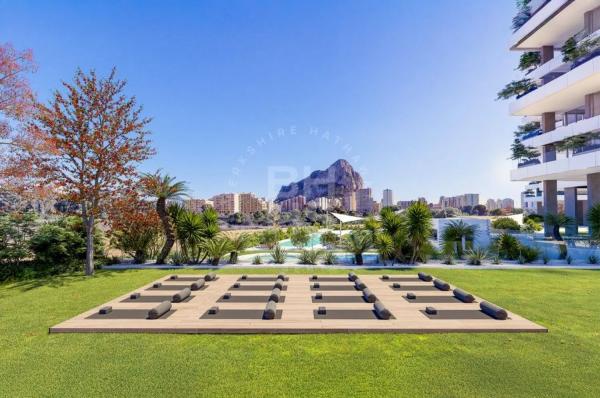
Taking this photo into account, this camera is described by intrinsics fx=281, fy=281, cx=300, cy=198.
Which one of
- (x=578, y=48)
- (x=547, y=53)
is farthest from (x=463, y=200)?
(x=578, y=48)

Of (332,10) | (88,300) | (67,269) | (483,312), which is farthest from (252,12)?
(483,312)

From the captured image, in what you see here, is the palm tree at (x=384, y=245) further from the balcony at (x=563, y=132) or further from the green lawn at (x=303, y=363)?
the balcony at (x=563, y=132)

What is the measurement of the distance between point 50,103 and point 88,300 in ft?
22.9

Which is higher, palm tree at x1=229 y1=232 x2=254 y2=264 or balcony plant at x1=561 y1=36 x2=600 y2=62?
balcony plant at x1=561 y1=36 x2=600 y2=62

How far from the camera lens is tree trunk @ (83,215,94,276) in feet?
31.4

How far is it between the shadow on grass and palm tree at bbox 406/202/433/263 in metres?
10.9

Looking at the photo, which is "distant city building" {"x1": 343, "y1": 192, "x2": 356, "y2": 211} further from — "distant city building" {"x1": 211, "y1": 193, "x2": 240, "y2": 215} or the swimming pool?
the swimming pool

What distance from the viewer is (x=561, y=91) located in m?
18.2

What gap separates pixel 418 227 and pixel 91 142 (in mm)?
12123

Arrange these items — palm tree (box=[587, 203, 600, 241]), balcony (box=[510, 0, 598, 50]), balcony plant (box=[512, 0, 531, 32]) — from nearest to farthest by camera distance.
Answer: palm tree (box=[587, 203, 600, 241]), balcony (box=[510, 0, 598, 50]), balcony plant (box=[512, 0, 531, 32])

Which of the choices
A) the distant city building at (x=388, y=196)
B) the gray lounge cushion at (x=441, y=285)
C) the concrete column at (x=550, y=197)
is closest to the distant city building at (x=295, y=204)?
the distant city building at (x=388, y=196)

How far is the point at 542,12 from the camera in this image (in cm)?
1962

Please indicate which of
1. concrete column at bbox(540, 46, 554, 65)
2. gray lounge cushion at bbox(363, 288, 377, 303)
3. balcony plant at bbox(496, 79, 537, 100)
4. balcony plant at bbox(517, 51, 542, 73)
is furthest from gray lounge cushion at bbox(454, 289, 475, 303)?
balcony plant at bbox(517, 51, 542, 73)

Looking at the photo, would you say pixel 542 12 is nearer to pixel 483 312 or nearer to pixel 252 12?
pixel 252 12
